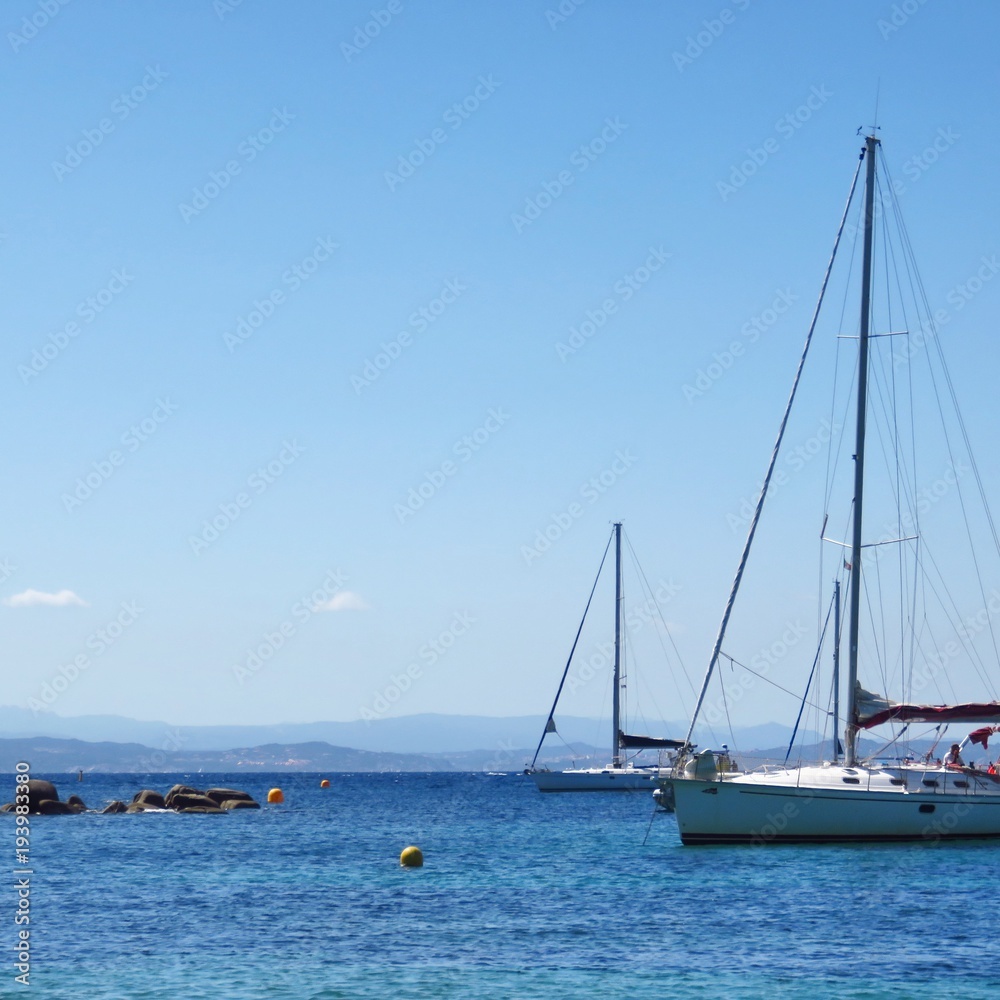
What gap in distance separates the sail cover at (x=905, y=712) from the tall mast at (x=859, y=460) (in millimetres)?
324

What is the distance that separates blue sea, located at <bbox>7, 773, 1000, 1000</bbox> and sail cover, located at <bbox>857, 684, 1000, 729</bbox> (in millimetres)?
3856

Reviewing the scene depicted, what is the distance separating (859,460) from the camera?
4162 centimetres

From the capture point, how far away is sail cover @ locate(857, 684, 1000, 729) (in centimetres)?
4078

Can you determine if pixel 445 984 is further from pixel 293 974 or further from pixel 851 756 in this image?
pixel 851 756

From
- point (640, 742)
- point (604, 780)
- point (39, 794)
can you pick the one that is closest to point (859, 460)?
point (39, 794)

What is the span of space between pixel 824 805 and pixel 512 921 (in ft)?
44.8

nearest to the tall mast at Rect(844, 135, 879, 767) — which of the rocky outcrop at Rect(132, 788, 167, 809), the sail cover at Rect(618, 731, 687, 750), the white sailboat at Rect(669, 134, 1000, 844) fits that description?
the white sailboat at Rect(669, 134, 1000, 844)

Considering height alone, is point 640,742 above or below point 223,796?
above

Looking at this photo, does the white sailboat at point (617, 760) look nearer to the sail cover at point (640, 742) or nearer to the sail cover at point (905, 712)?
the sail cover at point (640, 742)

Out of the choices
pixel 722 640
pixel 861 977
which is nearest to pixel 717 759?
pixel 722 640

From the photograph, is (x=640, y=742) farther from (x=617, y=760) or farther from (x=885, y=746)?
(x=885, y=746)

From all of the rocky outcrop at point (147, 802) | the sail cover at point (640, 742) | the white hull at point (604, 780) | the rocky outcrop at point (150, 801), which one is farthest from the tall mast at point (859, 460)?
the white hull at point (604, 780)

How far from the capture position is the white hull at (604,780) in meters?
99.6

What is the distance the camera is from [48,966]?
2423 cm
